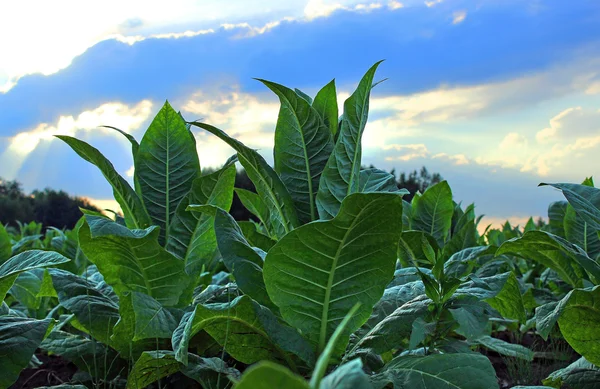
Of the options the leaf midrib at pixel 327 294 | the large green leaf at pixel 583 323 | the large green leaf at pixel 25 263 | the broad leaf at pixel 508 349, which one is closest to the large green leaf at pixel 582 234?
the broad leaf at pixel 508 349

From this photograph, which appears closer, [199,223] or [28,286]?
[199,223]

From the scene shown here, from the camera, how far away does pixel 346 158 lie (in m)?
1.63

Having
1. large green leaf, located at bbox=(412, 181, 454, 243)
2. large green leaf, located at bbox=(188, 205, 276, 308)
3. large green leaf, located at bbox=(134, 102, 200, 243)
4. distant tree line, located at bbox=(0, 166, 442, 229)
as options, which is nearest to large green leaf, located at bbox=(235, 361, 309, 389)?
large green leaf, located at bbox=(188, 205, 276, 308)

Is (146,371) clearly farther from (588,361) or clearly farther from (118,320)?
(588,361)

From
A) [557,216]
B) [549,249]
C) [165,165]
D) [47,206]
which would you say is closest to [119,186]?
[165,165]

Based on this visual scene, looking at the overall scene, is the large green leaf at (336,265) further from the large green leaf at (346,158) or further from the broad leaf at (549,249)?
the broad leaf at (549,249)

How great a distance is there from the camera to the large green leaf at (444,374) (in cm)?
136

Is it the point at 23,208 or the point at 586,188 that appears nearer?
the point at 586,188

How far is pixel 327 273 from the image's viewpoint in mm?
1442

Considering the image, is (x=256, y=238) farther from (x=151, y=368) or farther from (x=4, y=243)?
(x=4, y=243)

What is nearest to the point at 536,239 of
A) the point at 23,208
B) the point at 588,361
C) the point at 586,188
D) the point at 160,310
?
the point at 586,188

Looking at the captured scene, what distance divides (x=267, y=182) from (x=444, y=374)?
28.9 inches

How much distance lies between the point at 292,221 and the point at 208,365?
49 centimetres

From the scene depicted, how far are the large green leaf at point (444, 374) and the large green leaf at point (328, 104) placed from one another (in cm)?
79
